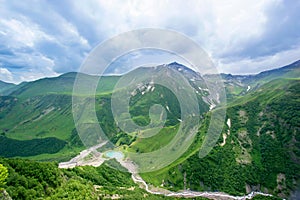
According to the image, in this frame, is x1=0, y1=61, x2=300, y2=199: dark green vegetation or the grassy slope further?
the grassy slope

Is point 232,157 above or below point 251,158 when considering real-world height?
above

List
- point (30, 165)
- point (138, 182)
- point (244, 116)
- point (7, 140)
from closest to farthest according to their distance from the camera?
1. point (30, 165)
2. point (138, 182)
3. point (244, 116)
4. point (7, 140)

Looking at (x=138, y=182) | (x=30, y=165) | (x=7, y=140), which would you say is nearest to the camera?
(x=30, y=165)

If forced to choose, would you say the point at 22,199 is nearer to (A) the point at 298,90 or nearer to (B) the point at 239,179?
(B) the point at 239,179

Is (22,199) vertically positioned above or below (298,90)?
below

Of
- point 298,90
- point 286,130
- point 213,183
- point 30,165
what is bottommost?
point 213,183

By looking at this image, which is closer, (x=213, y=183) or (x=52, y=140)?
(x=213, y=183)

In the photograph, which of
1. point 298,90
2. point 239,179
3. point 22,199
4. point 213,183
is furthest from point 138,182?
point 298,90

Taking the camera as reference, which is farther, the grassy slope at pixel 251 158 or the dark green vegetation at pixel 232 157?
the grassy slope at pixel 251 158

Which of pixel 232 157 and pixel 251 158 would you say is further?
pixel 251 158
